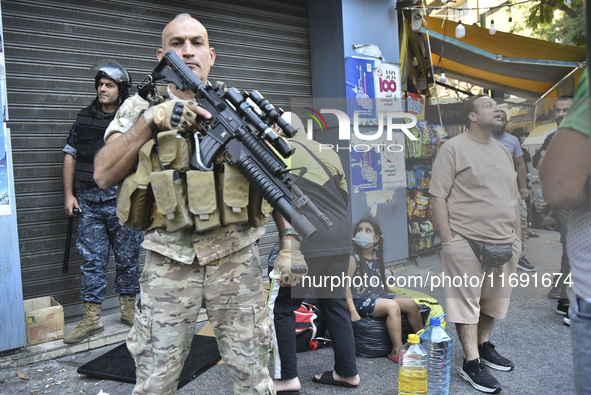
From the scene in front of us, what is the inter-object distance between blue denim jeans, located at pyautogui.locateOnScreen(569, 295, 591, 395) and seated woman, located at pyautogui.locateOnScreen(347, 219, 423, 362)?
68.2 inches

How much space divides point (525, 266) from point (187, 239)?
211 centimetres

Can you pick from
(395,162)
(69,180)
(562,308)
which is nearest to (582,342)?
(395,162)

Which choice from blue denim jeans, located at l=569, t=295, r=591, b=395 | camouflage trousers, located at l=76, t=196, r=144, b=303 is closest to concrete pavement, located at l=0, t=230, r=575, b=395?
camouflage trousers, located at l=76, t=196, r=144, b=303

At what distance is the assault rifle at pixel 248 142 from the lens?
78.4 inches

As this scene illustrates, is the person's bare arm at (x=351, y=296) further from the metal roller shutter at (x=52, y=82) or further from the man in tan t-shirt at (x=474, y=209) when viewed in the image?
the metal roller shutter at (x=52, y=82)

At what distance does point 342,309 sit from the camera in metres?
3.06

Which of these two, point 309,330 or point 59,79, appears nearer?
point 309,330

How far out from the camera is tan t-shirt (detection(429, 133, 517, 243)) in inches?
111

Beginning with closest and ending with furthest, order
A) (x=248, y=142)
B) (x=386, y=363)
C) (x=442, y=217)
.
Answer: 1. (x=248, y=142)
2. (x=442, y=217)
3. (x=386, y=363)

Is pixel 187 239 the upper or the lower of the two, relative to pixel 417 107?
lower

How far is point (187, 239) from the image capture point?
2.02m

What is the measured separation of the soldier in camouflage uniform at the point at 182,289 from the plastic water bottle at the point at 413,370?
119 centimetres

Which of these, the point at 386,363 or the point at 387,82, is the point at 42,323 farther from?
the point at 387,82

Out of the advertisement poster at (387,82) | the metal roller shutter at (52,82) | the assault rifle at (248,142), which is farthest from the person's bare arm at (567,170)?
the metal roller shutter at (52,82)
